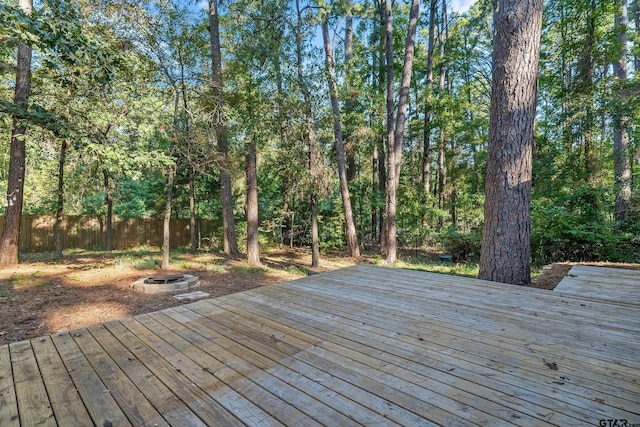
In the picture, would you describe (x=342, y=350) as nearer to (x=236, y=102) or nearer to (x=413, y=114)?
(x=236, y=102)

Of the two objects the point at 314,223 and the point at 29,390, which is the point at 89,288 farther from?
the point at 314,223

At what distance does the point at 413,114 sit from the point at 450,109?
2670 millimetres

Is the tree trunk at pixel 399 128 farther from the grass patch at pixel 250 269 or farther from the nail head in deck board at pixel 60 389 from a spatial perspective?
the nail head in deck board at pixel 60 389

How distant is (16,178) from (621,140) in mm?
14973

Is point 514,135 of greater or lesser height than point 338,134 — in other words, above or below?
below

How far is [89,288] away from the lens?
5094mm

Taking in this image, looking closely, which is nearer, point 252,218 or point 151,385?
point 151,385

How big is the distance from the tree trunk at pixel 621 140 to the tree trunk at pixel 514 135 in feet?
16.5

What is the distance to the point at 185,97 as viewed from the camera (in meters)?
6.16

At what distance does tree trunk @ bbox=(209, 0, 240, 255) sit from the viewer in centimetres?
671

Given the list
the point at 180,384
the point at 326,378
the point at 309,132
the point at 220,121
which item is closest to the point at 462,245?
the point at 309,132

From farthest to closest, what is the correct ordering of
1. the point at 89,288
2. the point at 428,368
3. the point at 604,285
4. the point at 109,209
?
the point at 109,209
the point at 89,288
the point at 604,285
the point at 428,368

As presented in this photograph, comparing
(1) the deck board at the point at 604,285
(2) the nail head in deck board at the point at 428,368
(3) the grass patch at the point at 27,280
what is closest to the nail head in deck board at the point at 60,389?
(2) the nail head in deck board at the point at 428,368

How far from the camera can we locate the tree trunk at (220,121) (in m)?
6.71
